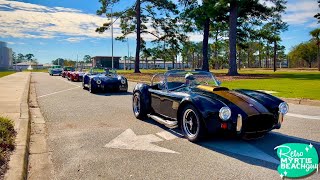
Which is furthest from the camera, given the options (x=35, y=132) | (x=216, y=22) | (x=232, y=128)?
(x=216, y=22)

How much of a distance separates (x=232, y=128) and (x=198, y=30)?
29.2 m

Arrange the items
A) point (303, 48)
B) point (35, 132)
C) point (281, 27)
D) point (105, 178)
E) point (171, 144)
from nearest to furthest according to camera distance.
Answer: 1. point (105, 178)
2. point (171, 144)
3. point (35, 132)
4. point (281, 27)
5. point (303, 48)

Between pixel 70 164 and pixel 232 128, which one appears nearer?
pixel 70 164

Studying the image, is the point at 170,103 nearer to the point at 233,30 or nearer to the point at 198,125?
the point at 198,125

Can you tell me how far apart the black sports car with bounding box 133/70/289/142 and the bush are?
9.30 feet

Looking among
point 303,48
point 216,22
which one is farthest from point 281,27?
point 303,48

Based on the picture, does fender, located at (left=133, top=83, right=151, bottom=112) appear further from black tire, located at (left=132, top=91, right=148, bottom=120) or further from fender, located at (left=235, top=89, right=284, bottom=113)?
fender, located at (left=235, top=89, right=284, bottom=113)

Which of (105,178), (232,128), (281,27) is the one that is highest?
(281,27)

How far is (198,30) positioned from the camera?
3353cm

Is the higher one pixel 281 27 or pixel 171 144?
pixel 281 27

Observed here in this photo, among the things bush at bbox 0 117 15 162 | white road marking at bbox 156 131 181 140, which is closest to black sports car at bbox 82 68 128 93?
bush at bbox 0 117 15 162

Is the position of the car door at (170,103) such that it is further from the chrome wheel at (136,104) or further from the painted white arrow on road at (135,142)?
the chrome wheel at (136,104)

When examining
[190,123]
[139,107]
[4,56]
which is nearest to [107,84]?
[139,107]

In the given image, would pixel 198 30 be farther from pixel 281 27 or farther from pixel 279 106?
pixel 279 106
